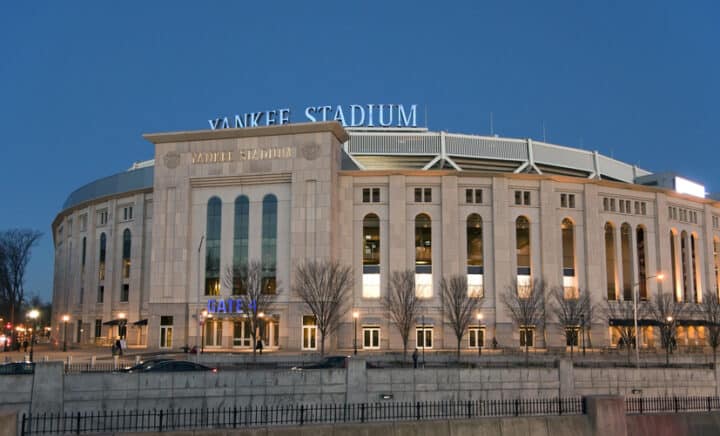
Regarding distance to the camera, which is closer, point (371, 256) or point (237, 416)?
point (237, 416)

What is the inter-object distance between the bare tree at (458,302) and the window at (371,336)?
711cm

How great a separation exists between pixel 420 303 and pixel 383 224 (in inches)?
341

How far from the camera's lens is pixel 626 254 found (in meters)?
81.9

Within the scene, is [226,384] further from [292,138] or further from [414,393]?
[292,138]

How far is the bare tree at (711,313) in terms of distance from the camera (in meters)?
72.5

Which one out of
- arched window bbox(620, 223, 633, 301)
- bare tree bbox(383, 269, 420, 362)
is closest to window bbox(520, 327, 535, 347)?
bare tree bbox(383, 269, 420, 362)

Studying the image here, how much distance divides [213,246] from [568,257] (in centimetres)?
3689

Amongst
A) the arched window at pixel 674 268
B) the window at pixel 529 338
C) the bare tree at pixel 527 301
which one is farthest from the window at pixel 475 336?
the arched window at pixel 674 268

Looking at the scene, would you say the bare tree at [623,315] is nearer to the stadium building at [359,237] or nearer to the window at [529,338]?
the stadium building at [359,237]

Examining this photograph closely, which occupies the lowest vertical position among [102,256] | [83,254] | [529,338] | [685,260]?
[529,338]

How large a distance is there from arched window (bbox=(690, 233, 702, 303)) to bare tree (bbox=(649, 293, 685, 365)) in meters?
5.32

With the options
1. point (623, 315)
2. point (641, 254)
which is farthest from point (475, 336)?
point (641, 254)

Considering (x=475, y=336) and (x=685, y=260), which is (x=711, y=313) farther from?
(x=475, y=336)

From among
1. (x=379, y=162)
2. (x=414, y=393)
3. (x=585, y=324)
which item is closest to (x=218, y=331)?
(x=379, y=162)
